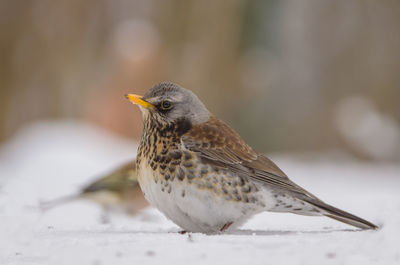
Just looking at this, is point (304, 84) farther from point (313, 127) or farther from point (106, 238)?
point (106, 238)

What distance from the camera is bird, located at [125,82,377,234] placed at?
380 centimetres

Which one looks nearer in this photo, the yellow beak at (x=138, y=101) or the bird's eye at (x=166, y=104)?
the yellow beak at (x=138, y=101)

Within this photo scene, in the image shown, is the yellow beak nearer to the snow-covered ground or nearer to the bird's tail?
the snow-covered ground

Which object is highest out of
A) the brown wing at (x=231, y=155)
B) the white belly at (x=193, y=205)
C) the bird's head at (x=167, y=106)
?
the bird's head at (x=167, y=106)

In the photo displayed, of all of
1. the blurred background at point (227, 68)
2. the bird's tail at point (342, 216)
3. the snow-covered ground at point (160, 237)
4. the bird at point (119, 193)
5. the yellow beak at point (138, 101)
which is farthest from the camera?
the blurred background at point (227, 68)

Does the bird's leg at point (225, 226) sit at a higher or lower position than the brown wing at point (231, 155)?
lower

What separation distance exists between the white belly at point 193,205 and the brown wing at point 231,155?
0.79ft

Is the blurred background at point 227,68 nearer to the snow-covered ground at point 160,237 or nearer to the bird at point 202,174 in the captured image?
the snow-covered ground at point 160,237

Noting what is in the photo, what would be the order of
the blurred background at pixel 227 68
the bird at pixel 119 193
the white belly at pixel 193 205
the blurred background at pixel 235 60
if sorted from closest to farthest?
the white belly at pixel 193 205 → the bird at pixel 119 193 → the blurred background at pixel 227 68 → the blurred background at pixel 235 60

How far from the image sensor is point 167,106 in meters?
4.20

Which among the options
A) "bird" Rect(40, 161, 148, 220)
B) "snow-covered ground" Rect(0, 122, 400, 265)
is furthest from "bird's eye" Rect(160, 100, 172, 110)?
"bird" Rect(40, 161, 148, 220)

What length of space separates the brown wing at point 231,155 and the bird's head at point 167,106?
0.13 metres

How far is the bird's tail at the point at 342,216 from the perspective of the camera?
3.89 meters

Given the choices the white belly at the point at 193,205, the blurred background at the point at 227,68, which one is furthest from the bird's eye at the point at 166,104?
the blurred background at the point at 227,68
